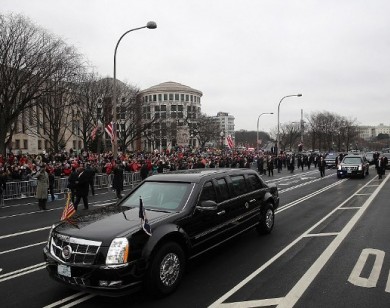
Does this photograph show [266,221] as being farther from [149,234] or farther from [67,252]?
[67,252]

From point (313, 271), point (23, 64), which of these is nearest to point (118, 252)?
point (313, 271)

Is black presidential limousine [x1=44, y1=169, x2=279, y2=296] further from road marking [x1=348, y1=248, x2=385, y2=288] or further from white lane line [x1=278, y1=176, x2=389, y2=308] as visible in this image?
road marking [x1=348, y1=248, x2=385, y2=288]

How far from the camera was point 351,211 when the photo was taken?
11727 millimetres

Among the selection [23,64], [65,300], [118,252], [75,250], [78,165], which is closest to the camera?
[118,252]

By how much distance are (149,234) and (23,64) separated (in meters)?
22.8

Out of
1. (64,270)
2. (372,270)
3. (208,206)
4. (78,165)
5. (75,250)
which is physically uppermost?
(78,165)

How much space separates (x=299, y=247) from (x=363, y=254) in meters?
1.20

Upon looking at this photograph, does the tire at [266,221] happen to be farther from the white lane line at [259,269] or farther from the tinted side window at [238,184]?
the tinted side window at [238,184]

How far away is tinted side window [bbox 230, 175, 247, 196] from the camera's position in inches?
290

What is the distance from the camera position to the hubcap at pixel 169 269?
506cm

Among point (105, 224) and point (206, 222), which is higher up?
point (105, 224)

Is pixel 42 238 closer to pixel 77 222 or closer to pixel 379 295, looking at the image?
pixel 77 222

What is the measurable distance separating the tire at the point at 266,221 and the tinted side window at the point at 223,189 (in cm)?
178

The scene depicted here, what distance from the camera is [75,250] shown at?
A: 4.76m
